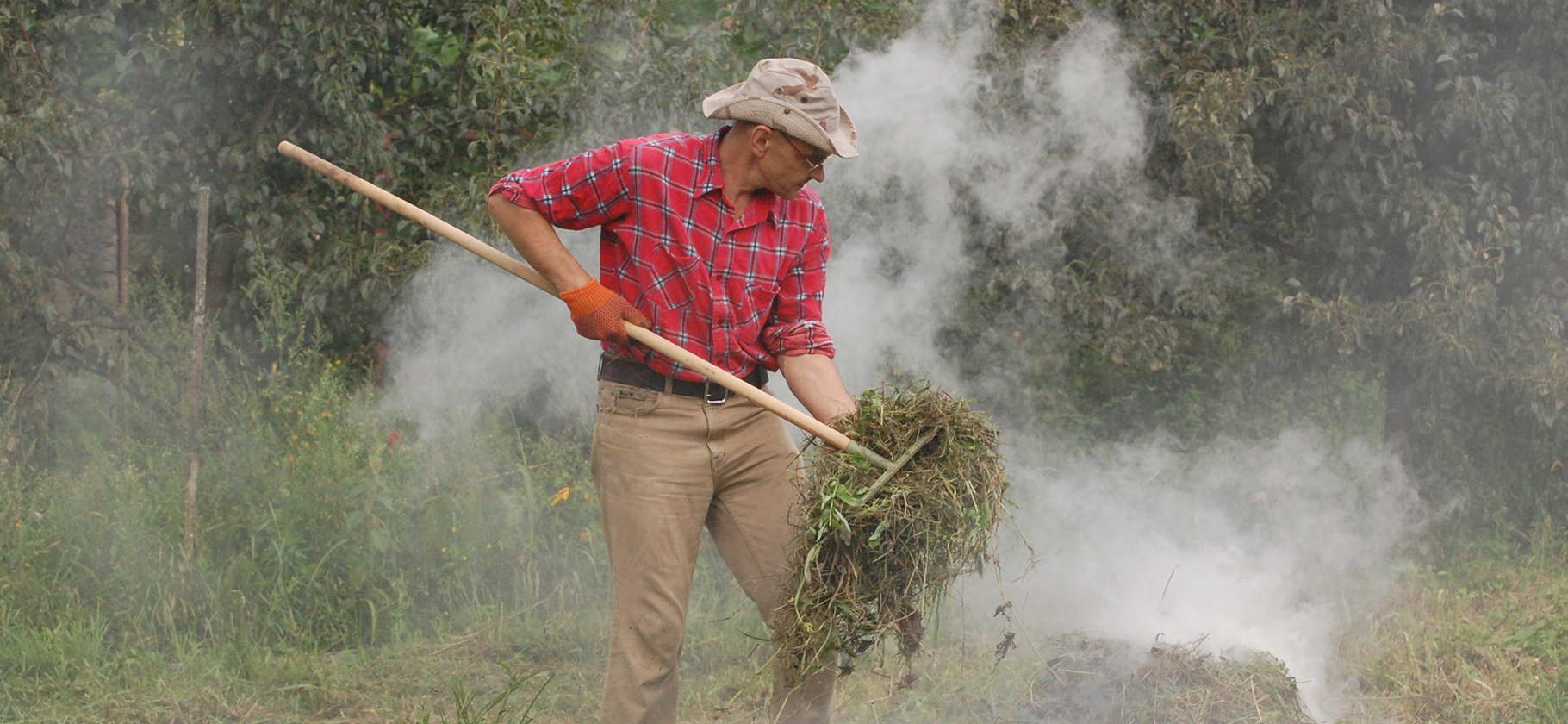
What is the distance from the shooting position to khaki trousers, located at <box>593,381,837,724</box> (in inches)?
132

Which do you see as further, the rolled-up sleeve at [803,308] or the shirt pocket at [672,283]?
the rolled-up sleeve at [803,308]

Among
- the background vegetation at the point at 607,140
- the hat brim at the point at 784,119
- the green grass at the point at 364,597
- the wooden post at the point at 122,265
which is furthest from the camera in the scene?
the wooden post at the point at 122,265

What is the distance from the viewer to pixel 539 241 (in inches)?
132

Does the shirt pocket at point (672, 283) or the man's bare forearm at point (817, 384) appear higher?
the shirt pocket at point (672, 283)

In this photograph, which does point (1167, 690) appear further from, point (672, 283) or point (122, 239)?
point (122, 239)

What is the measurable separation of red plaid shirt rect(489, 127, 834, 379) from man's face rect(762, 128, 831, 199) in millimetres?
111

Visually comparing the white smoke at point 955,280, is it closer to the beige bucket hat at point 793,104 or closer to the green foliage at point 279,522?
the green foliage at point 279,522

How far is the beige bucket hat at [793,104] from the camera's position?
10.5ft

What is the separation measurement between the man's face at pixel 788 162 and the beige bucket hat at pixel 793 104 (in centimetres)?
4

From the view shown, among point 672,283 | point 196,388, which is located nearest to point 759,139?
point 672,283

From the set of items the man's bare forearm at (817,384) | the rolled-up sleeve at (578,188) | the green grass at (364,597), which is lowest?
the green grass at (364,597)

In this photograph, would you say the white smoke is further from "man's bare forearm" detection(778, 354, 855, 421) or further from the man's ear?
the man's ear

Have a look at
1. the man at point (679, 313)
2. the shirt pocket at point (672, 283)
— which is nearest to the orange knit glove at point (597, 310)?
the man at point (679, 313)

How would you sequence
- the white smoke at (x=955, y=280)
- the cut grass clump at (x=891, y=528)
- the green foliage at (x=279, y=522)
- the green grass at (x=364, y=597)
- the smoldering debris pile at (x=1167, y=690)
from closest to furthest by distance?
the cut grass clump at (x=891, y=528)
the smoldering debris pile at (x=1167, y=690)
the green grass at (x=364, y=597)
the green foliage at (x=279, y=522)
the white smoke at (x=955, y=280)
